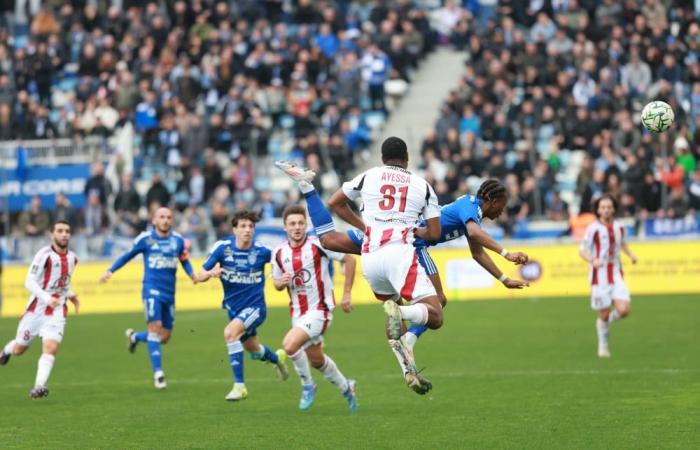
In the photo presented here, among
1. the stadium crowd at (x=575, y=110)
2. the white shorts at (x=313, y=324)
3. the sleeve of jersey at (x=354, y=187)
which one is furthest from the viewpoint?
the stadium crowd at (x=575, y=110)

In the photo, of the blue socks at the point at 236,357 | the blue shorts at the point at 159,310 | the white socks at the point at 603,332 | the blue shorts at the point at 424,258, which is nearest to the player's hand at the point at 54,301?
the blue shorts at the point at 159,310

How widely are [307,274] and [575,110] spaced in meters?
18.5

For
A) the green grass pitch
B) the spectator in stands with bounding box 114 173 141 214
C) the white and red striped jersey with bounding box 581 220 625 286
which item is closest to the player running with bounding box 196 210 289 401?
the green grass pitch

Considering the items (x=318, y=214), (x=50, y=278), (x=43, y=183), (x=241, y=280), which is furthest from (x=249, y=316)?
(x=43, y=183)

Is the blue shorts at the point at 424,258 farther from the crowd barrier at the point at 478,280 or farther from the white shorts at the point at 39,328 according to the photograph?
the crowd barrier at the point at 478,280

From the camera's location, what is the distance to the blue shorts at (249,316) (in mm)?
15905

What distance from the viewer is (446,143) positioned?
32.8m

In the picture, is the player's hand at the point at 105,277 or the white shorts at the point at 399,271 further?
the player's hand at the point at 105,277

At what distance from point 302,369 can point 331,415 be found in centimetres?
70

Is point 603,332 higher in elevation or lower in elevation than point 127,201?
lower

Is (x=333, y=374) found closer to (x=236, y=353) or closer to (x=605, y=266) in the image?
(x=236, y=353)

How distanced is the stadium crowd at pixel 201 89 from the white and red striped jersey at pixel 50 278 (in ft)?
46.7

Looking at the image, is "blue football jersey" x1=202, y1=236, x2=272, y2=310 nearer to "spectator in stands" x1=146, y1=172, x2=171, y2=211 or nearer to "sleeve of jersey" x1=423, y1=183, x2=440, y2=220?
"sleeve of jersey" x1=423, y1=183, x2=440, y2=220

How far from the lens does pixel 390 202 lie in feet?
40.0
